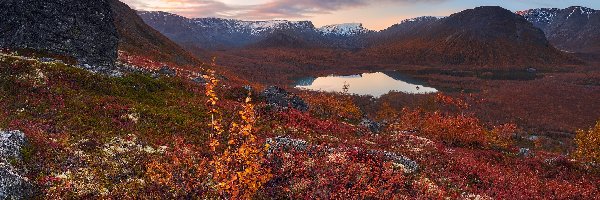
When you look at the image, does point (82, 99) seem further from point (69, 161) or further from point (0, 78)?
point (69, 161)

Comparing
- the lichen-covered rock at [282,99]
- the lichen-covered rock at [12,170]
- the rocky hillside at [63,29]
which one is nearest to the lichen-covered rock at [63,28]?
the rocky hillside at [63,29]

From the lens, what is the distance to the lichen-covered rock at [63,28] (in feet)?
127

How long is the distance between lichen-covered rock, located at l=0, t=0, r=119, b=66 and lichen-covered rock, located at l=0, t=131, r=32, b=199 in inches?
944

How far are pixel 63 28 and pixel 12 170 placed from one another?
30190 millimetres

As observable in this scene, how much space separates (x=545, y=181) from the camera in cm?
2923

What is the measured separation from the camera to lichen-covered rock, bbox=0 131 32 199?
15078mm

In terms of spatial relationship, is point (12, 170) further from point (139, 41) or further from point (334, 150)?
point (139, 41)

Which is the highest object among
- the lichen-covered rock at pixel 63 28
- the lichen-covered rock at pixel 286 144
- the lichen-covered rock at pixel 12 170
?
the lichen-covered rock at pixel 63 28

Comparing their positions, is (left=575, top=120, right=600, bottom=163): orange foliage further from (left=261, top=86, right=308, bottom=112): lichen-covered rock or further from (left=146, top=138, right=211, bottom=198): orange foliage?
(left=146, top=138, right=211, bottom=198): orange foliage

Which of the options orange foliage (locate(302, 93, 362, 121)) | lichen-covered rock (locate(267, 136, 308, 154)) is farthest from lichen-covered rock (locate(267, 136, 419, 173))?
orange foliage (locate(302, 93, 362, 121))

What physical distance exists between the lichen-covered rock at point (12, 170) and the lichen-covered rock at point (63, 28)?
78.7ft

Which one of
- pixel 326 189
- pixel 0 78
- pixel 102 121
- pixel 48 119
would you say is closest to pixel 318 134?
pixel 326 189

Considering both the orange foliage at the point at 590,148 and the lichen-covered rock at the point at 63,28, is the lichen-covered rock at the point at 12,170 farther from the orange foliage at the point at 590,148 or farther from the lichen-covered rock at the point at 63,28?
the orange foliage at the point at 590,148

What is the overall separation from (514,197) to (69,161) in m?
23.9
